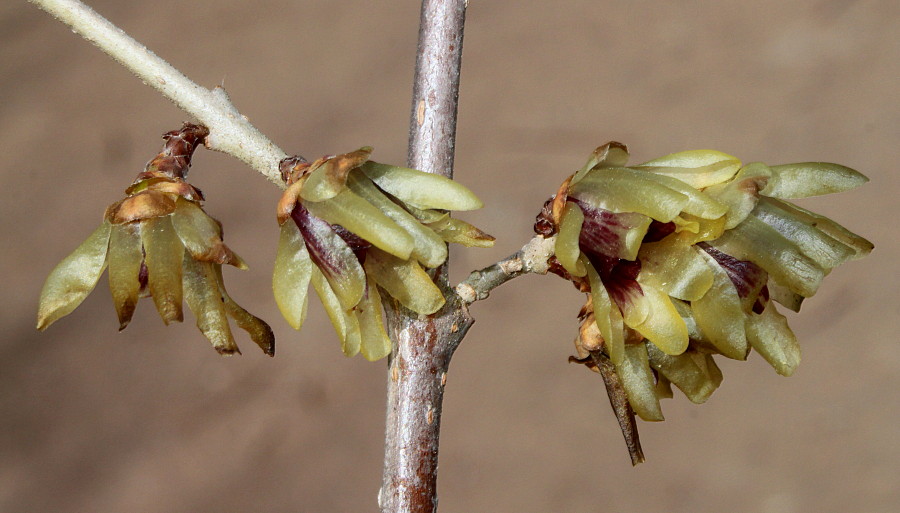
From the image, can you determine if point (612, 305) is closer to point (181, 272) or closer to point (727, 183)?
point (727, 183)

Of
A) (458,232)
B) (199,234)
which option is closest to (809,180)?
(458,232)

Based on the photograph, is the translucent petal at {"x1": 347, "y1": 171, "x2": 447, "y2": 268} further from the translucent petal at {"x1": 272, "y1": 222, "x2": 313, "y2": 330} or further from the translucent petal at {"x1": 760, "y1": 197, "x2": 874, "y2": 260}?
the translucent petal at {"x1": 760, "y1": 197, "x2": 874, "y2": 260}

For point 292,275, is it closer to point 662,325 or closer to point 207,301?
point 207,301

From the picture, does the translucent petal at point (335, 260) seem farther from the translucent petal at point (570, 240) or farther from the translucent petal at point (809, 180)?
the translucent petal at point (809, 180)

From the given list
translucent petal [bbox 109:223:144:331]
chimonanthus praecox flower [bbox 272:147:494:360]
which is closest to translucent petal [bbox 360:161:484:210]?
chimonanthus praecox flower [bbox 272:147:494:360]

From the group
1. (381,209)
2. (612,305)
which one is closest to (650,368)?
(612,305)
